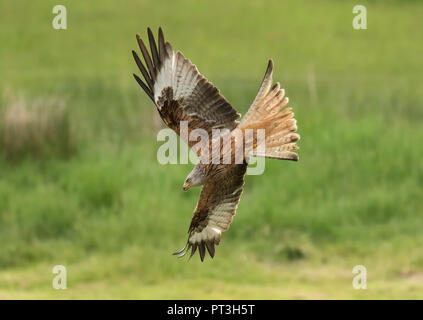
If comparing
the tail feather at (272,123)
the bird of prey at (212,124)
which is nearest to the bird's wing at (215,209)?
the bird of prey at (212,124)

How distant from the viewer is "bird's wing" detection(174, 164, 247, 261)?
4289 mm

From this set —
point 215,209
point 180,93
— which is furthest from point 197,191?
point 215,209

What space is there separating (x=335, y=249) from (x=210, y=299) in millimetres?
2146

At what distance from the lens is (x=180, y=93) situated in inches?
190

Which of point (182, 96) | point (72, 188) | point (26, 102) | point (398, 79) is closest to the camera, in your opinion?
point (182, 96)

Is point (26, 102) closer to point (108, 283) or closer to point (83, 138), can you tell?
point (83, 138)

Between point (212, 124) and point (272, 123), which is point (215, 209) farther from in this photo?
point (272, 123)

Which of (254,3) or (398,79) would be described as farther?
(254,3)

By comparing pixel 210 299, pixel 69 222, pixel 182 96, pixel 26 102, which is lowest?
pixel 210 299

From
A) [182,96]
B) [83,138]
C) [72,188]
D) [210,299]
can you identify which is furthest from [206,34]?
[182,96]

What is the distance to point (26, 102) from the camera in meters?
11.6

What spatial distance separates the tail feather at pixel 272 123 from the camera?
409 centimetres

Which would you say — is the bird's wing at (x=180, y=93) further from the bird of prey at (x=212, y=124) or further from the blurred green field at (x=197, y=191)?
the blurred green field at (x=197, y=191)

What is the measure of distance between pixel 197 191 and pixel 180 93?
595cm
